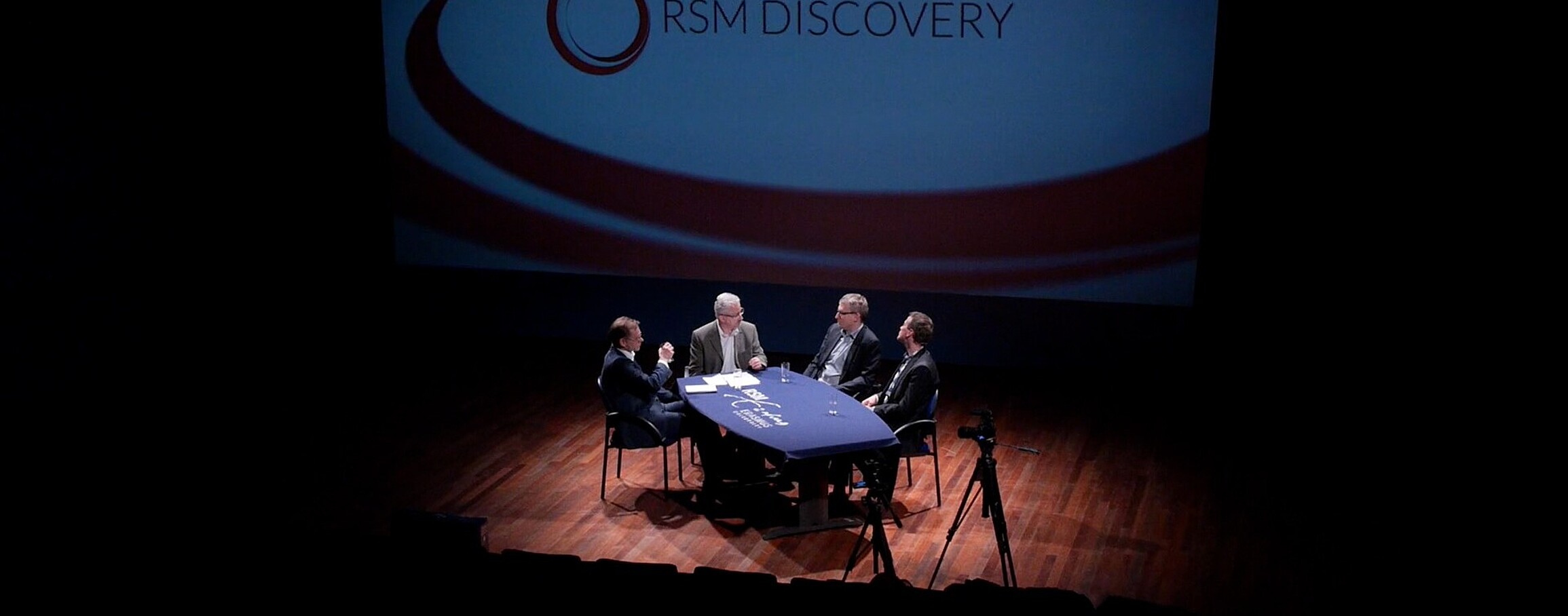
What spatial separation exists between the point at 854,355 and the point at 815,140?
7.00 ft

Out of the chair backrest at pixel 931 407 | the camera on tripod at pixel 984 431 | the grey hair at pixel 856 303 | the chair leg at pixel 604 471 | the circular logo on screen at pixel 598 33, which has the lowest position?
the chair leg at pixel 604 471

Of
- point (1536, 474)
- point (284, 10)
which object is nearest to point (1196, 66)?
point (1536, 474)

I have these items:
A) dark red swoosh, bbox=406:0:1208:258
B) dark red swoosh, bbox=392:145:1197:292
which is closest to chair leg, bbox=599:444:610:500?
dark red swoosh, bbox=392:145:1197:292

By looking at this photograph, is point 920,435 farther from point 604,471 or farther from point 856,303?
point 604,471

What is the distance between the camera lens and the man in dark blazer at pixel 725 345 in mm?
6523

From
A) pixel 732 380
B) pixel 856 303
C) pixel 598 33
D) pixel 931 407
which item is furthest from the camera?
pixel 598 33

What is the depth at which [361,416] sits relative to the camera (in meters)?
7.50

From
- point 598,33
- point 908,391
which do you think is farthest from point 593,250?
point 908,391

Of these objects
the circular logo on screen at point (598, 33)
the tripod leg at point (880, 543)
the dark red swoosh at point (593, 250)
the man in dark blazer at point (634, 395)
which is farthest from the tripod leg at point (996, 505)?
the circular logo on screen at point (598, 33)

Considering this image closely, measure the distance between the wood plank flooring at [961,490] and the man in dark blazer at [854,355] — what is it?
540mm

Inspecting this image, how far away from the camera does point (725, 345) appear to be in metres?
6.64

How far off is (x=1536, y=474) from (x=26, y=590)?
663 cm

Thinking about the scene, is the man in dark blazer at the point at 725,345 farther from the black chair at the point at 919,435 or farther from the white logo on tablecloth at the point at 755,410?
the black chair at the point at 919,435

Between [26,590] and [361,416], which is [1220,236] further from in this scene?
[26,590]
